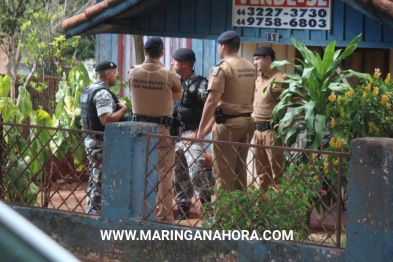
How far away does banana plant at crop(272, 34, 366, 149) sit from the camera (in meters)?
6.89

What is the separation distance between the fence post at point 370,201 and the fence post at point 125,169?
1707 mm

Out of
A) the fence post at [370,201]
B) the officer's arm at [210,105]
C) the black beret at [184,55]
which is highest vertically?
the black beret at [184,55]

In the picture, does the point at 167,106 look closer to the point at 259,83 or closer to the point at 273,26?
the point at 259,83

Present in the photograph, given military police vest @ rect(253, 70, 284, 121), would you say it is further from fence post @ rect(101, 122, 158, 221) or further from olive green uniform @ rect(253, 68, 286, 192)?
fence post @ rect(101, 122, 158, 221)

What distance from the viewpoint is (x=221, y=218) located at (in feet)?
20.1

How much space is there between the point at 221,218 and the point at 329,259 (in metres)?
0.92

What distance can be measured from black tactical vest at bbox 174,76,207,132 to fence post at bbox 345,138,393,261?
10.8ft

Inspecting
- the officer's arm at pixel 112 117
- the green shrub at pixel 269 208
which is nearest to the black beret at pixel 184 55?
the officer's arm at pixel 112 117

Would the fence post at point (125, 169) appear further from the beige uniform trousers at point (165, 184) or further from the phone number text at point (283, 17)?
the phone number text at point (283, 17)

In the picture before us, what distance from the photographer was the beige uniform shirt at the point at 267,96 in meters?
8.37

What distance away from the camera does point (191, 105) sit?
8.55 meters

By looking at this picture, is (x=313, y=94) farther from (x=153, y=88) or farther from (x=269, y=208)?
(x=153, y=88)

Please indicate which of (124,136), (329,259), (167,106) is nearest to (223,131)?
(167,106)

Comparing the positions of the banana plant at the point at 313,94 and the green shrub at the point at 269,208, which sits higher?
the banana plant at the point at 313,94
